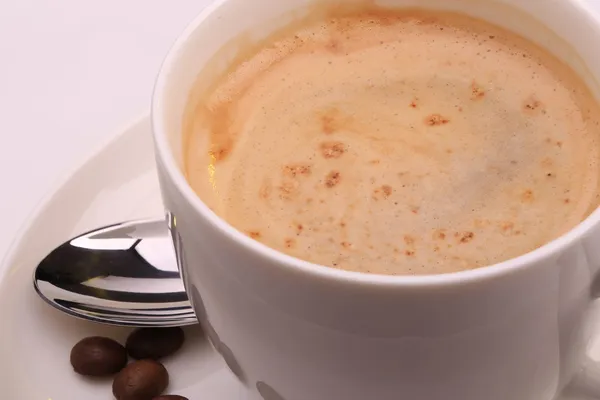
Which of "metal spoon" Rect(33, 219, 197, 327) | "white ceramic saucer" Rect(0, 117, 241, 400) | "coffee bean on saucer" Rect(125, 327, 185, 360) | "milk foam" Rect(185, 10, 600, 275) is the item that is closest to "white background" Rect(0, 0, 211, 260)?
"white ceramic saucer" Rect(0, 117, 241, 400)

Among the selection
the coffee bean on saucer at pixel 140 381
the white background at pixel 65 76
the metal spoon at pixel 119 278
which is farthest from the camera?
the white background at pixel 65 76

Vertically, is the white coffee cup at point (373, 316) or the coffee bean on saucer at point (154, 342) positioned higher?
the white coffee cup at point (373, 316)

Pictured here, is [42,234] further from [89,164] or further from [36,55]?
[36,55]

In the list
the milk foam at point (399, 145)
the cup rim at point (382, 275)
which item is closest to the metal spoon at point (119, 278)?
the milk foam at point (399, 145)

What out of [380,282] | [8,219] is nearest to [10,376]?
[8,219]

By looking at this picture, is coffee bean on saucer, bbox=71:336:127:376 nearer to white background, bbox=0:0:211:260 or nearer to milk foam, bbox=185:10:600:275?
milk foam, bbox=185:10:600:275

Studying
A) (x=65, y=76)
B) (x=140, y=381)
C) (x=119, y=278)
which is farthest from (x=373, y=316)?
(x=65, y=76)

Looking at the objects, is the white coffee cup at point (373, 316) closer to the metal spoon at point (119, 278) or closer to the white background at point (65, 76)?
the metal spoon at point (119, 278)
